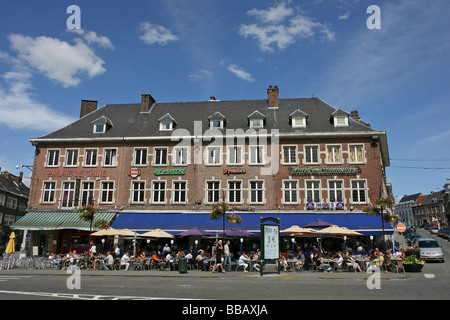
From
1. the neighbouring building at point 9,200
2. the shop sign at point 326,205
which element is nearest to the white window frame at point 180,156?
the shop sign at point 326,205

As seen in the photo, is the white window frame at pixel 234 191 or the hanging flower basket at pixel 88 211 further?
the white window frame at pixel 234 191

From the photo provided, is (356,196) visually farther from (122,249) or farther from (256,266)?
(122,249)

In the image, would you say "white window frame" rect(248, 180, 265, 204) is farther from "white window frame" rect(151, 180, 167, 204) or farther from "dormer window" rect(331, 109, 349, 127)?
"dormer window" rect(331, 109, 349, 127)

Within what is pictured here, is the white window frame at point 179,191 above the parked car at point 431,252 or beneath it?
above

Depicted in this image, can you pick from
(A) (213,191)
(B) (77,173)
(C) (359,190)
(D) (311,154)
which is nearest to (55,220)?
(B) (77,173)

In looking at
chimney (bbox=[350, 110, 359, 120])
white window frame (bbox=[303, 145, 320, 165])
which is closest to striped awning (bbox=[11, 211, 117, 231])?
white window frame (bbox=[303, 145, 320, 165])

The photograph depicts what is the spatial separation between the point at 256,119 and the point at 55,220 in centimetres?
1810

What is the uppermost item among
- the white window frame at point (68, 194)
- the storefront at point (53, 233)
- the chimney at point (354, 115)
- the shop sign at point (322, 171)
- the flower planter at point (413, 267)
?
the chimney at point (354, 115)

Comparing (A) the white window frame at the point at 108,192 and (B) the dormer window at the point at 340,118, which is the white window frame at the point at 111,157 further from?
(B) the dormer window at the point at 340,118

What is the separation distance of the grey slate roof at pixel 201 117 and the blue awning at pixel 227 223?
675cm

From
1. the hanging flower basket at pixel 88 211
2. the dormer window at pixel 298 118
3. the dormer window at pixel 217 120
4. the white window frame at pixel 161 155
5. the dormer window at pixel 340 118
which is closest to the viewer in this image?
the hanging flower basket at pixel 88 211

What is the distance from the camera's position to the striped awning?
27062 millimetres

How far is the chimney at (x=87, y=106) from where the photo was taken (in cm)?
3444
